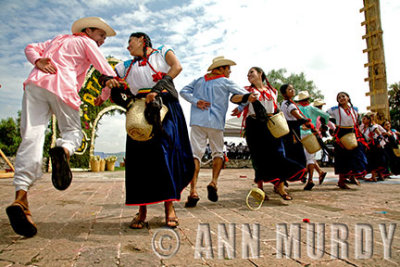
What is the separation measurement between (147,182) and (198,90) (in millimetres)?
2141

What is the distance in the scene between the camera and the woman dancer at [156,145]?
2643 millimetres

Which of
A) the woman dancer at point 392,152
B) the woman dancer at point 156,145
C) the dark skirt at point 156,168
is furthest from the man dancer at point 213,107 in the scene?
the woman dancer at point 392,152

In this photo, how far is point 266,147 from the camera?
441 centimetres

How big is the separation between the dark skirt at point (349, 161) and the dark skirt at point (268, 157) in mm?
2380

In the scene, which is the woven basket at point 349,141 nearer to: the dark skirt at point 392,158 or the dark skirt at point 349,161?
Answer: the dark skirt at point 349,161

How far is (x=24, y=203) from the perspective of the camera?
2.34m

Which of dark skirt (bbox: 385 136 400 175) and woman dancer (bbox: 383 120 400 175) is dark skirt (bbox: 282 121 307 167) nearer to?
woman dancer (bbox: 383 120 400 175)

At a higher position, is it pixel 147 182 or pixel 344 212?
pixel 147 182

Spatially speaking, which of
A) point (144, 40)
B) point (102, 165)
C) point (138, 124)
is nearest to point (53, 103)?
point (138, 124)

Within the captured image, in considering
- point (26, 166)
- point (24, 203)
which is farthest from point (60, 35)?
point (24, 203)

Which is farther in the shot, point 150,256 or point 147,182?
point 147,182

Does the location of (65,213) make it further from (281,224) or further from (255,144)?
(255,144)

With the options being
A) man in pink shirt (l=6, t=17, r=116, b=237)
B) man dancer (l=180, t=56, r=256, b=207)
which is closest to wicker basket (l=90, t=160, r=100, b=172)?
man dancer (l=180, t=56, r=256, b=207)

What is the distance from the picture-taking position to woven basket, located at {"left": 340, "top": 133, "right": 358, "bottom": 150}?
6066mm
